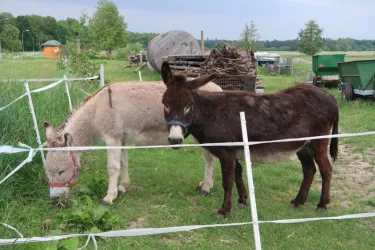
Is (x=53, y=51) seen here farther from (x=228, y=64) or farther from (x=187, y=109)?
(x=187, y=109)

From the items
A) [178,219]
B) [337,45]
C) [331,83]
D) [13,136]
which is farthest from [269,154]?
[337,45]

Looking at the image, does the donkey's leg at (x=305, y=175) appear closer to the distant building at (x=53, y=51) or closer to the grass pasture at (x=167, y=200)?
the grass pasture at (x=167, y=200)

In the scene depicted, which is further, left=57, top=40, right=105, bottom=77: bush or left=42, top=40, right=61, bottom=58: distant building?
left=42, top=40, right=61, bottom=58: distant building

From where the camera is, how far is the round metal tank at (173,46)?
20.7 meters

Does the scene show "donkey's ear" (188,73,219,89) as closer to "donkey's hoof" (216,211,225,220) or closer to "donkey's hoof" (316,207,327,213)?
"donkey's hoof" (216,211,225,220)

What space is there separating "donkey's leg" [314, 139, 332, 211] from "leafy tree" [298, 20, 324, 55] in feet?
182

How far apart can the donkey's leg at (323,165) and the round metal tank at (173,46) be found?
1648cm

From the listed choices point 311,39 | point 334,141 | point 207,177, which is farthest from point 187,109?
point 311,39

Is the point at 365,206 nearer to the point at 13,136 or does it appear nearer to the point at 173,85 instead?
the point at 173,85

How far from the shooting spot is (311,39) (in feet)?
187

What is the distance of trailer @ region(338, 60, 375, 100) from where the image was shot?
39.6ft

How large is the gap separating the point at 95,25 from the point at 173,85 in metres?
9.59

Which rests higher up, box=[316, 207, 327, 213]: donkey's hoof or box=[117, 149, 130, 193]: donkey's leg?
box=[117, 149, 130, 193]: donkey's leg

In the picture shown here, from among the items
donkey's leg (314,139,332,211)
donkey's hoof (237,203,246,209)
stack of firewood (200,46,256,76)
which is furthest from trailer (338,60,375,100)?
donkey's hoof (237,203,246,209)
